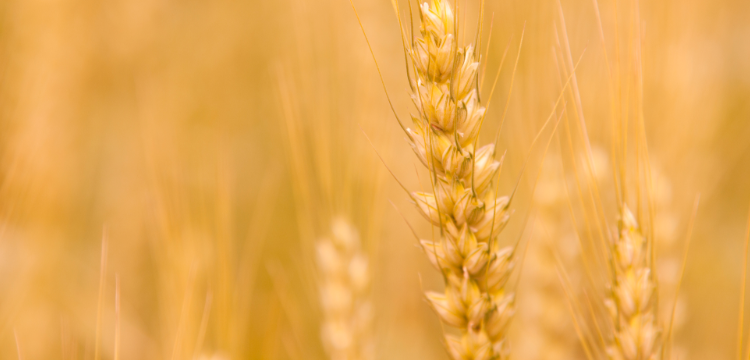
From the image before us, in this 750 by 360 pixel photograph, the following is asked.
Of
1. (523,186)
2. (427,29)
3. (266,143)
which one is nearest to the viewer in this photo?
(427,29)

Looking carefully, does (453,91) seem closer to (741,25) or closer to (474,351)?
(474,351)

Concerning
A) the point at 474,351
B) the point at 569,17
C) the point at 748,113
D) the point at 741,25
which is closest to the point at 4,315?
the point at 474,351

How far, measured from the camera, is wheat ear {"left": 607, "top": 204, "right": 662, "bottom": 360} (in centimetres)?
71

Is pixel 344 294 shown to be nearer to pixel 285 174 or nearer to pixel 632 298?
pixel 632 298

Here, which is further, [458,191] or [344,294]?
[344,294]

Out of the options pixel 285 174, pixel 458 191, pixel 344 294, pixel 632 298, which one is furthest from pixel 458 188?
pixel 285 174

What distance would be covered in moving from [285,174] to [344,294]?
0.91 metres

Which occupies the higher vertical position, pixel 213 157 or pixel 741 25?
pixel 741 25

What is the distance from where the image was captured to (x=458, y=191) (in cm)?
62

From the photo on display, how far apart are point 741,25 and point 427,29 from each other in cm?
195

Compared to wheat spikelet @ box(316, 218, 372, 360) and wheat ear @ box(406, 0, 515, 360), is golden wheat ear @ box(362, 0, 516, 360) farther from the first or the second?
wheat spikelet @ box(316, 218, 372, 360)

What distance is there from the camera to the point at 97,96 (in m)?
1.90

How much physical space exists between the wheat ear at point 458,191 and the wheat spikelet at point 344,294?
411mm

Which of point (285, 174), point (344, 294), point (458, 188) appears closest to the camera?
point (458, 188)
